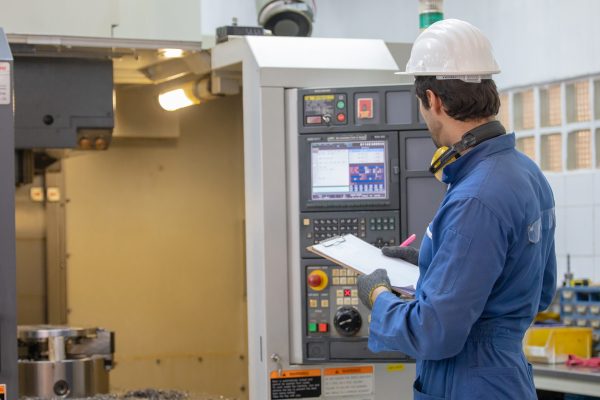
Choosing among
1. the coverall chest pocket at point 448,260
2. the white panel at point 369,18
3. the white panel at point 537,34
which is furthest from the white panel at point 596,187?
the coverall chest pocket at point 448,260

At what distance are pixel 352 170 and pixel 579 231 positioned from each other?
2236 mm

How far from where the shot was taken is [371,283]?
7.11ft

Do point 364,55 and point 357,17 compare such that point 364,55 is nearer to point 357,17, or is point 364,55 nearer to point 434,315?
point 434,315

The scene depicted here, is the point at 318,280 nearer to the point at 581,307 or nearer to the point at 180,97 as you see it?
the point at 180,97

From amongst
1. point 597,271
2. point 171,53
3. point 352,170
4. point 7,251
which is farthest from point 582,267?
point 7,251

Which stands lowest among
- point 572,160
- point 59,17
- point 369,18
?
point 572,160

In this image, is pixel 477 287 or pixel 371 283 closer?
pixel 477 287

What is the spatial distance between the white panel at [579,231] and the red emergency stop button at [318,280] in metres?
2.23

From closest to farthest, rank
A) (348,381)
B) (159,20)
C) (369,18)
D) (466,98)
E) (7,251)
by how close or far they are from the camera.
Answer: (466,98)
(7,251)
(348,381)
(159,20)
(369,18)

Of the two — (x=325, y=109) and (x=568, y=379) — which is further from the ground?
(x=325, y=109)

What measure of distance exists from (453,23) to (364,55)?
3.64ft

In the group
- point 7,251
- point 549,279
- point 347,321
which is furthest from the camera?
point 347,321

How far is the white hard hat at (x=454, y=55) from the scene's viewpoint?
206 centimetres

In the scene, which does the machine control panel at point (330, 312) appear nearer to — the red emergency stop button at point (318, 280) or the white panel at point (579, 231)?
the red emergency stop button at point (318, 280)
